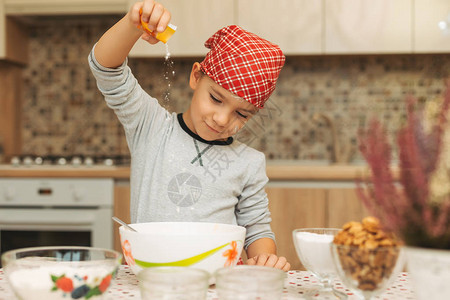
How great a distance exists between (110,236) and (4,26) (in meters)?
1.27

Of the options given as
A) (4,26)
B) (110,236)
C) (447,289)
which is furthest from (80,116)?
(447,289)

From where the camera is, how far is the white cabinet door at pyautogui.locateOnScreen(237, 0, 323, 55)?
2346 mm

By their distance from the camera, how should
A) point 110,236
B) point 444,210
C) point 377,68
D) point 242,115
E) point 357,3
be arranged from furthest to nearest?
point 377,68
point 357,3
point 110,236
point 242,115
point 444,210

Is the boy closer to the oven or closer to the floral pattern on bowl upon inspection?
the floral pattern on bowl

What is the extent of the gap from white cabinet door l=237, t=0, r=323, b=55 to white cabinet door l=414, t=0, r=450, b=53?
1.53 ft

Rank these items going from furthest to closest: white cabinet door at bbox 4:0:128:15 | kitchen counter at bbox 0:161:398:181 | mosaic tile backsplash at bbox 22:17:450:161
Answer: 1. mosaic tile backsplash at bbox 22:17:450:161
2. white cabinet door at bbox 4:0:128:15
3. kitchen counter at bbox 0:161:398:181

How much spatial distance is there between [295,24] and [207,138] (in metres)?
1.42

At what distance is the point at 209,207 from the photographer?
1.09 meters

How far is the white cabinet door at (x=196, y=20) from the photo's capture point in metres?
2.38

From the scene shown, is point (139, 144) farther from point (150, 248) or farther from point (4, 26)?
point (4, 26)

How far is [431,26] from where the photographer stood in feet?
7.55

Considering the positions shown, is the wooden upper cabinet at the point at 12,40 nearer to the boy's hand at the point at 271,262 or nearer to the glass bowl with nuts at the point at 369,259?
the boy's hand at the point at 271,262

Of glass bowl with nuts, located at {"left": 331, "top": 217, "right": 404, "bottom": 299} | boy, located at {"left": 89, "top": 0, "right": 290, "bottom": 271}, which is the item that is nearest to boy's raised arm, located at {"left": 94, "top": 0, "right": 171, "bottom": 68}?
boy, located at {"left": 89, "top": 0, "right": 290, "bottom": 271}

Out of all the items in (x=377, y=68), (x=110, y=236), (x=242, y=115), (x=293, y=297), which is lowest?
(x=110, y=236)
